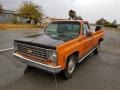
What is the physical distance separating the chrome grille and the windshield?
115cm

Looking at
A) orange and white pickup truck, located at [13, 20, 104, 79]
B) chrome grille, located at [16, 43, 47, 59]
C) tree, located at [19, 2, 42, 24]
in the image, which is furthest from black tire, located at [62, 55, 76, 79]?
tree, located at [19, 2, 42, 24]

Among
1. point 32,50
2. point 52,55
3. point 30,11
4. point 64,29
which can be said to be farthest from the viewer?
point 30,11

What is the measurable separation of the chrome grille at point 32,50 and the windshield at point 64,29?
115 cm

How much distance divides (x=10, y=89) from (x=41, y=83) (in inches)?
36.3

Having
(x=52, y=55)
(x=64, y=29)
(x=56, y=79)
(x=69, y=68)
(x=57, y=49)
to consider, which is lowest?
(x=56, y=79)

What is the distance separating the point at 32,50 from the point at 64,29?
185 cm

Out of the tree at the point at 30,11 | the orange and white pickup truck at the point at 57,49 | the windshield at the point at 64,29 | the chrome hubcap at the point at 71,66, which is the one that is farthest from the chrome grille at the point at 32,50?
the tree at the point at 30,11

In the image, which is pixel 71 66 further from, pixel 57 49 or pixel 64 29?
pixel 64 29

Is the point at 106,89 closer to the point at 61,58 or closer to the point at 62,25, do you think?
the point at 61,58

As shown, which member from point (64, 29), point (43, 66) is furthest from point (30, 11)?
point (43, 66)

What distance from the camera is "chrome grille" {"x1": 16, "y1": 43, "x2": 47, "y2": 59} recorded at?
170 inches

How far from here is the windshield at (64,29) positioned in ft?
18.3

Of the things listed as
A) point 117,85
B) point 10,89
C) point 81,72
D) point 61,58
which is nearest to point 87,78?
point 81,72

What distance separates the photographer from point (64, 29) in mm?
5910
